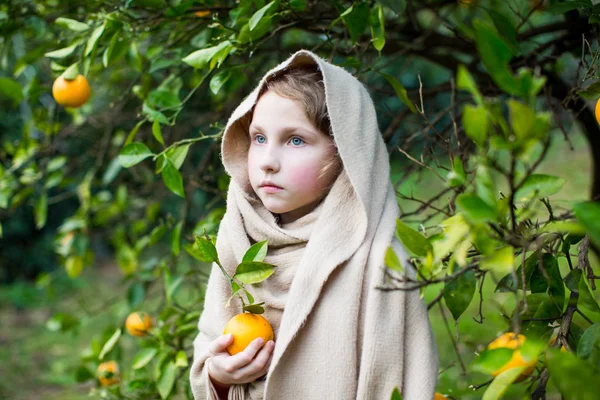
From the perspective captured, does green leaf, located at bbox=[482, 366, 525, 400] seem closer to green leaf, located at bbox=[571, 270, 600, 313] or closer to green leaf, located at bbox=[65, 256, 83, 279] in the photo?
green leaf, located at bbox=[571, 270, 600, 313]

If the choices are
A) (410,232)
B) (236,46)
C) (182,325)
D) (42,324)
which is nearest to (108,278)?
(42,324)

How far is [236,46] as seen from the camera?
1485mm

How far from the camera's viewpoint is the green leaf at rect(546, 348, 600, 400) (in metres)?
0.72

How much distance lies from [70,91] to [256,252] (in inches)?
35.8

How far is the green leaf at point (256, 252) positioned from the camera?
1.23m

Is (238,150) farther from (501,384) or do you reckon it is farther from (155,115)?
(501,384)

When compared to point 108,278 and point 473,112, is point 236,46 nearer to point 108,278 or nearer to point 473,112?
point 473,112

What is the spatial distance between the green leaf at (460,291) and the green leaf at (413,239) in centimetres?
20

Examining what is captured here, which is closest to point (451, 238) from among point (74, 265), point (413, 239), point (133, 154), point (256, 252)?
point (413, 239)

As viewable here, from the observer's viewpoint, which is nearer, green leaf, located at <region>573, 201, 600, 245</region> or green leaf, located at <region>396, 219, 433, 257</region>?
green leaf, located at <region>573, 201, 600, 245</region>

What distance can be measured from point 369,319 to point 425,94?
1.22m

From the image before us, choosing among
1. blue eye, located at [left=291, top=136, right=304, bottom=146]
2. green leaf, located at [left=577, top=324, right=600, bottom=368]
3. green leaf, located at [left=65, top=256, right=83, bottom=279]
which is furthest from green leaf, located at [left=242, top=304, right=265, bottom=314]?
green leaf, located at [left=65, top=256, right=83, bottom=279]

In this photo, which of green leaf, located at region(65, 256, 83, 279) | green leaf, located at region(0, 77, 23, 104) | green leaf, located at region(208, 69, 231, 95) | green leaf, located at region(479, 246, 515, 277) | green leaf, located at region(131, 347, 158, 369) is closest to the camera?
green leaf, located at region(479, 246, 515, 277)

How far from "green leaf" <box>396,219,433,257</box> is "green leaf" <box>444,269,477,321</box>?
204 millimetres
